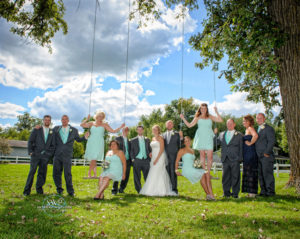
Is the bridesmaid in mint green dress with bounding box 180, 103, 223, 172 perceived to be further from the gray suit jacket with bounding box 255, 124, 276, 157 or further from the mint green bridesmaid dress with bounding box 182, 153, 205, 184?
the gray suit jacket with bounding box 255, 124, 276, 157

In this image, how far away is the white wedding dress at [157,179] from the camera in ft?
27.5

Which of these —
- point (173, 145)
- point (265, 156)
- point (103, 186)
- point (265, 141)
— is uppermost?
point (265, 141)

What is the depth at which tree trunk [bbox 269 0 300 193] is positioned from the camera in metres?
7.96

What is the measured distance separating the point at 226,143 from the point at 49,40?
9498 millimetres

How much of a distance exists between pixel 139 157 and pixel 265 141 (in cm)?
407

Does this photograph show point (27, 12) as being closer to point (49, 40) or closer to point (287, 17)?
point (49, 40)

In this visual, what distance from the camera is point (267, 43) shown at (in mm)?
7719

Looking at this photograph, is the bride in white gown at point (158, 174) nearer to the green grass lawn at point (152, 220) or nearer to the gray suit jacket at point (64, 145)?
the green grass lawn at point (152, 220)

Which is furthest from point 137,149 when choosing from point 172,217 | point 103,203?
point 172,217

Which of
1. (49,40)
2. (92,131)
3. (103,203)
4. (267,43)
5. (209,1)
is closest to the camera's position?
(103,203)

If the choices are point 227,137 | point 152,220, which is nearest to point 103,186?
point 152,220

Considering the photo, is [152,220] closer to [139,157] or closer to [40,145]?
[139,157]

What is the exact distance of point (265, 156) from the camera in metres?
7.64

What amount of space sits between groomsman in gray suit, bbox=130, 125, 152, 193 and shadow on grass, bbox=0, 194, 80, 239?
138 inches
